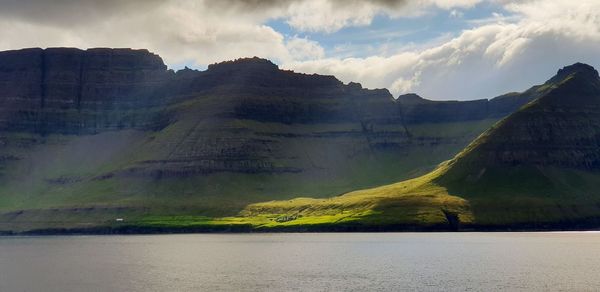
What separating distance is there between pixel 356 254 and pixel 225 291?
71.4 meters

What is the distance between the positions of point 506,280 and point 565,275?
1192 centimetres

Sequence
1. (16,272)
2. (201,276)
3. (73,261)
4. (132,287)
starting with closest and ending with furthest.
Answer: (132,287) → (201,276) → (16,272) → (73,261)

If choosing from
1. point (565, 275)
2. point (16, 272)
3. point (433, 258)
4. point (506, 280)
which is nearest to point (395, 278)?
point (506, 280)

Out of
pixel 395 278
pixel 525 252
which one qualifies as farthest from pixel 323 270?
pixel 525 252

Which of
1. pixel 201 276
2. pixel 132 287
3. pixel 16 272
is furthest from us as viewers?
pixel 16 272

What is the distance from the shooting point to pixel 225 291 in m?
122

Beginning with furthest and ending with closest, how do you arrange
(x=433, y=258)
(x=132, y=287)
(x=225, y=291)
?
1. (x=433, y=258)
2. (x=132, y=287)
3. (x=225, y=291)

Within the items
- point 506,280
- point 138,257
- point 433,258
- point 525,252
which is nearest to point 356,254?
point 433,258

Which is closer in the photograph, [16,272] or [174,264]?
[16,272]

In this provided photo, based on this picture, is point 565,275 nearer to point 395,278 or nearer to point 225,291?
point 395,278

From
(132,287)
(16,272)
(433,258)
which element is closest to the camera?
(132,287)

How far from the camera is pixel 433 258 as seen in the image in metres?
174

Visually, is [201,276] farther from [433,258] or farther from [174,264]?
[433,258]

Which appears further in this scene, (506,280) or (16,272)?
(16,272)
